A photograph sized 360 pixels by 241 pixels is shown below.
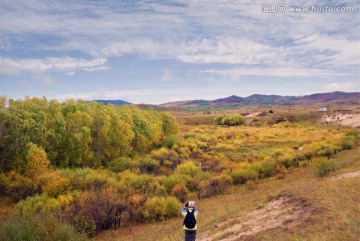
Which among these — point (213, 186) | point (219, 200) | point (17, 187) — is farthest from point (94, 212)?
point (213, 186)

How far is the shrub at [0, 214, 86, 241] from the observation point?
13852mm

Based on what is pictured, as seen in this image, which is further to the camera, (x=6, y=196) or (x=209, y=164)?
(x=209, y=164)

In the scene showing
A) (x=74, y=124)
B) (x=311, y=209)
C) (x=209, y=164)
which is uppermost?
(x=74, y=124)

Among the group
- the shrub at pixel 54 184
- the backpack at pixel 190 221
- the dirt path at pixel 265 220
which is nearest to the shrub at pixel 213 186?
the dirt path at pixel 265 220

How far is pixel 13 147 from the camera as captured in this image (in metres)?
29.7

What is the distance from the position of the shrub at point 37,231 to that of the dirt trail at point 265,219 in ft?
23.1

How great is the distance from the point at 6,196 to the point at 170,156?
24.8 meters

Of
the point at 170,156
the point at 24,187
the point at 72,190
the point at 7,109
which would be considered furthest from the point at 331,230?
the point at 170,156

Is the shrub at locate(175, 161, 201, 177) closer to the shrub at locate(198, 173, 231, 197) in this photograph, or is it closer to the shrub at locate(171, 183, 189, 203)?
the shrub at locate(198, 173, 231, 197)

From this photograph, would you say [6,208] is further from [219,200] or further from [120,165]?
[219,200]

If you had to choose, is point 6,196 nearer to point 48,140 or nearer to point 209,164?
point 48,140

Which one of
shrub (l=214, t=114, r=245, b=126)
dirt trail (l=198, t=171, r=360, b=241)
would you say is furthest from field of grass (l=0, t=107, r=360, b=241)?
shrub (l=214, t=114, r=245, b=126)

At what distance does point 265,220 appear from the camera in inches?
627

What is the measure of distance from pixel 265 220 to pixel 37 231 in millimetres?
11691
